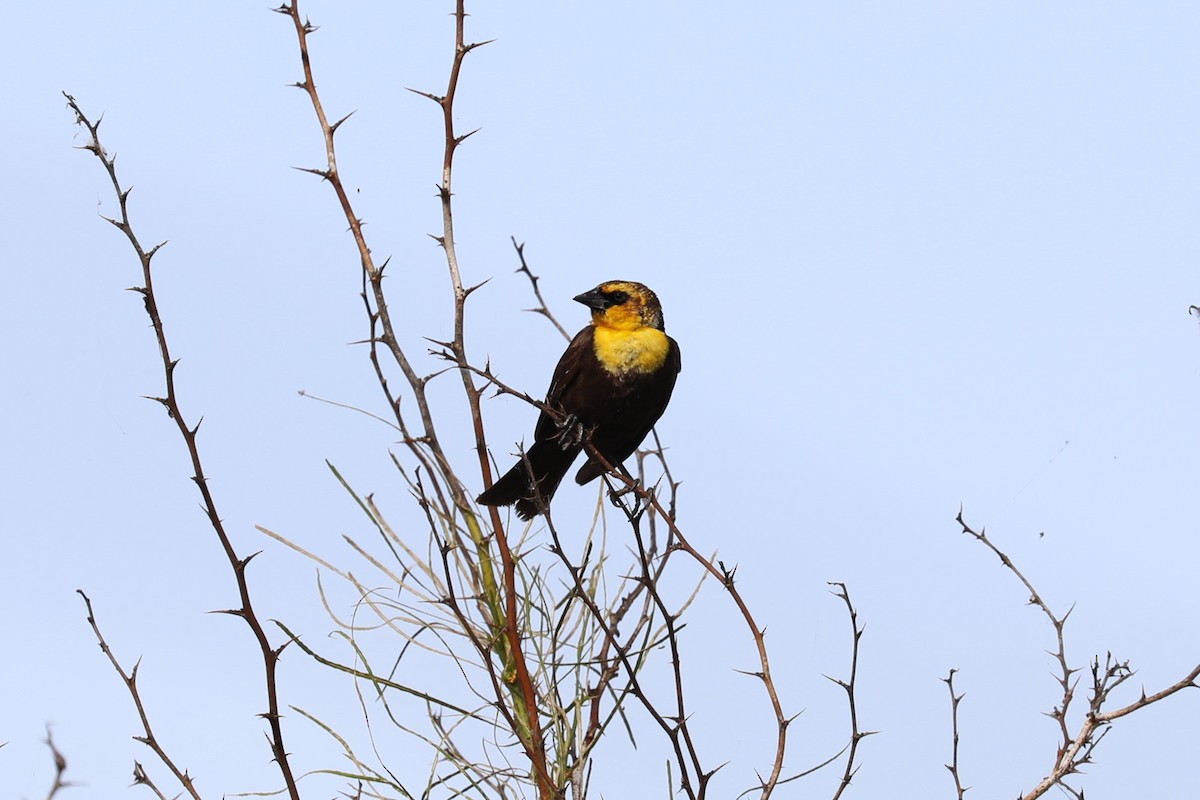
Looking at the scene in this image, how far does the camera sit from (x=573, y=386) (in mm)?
5062

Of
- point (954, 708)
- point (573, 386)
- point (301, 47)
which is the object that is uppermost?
point (573, 386)

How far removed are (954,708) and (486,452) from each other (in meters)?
1.24

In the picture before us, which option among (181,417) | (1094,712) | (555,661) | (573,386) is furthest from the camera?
(573,386)

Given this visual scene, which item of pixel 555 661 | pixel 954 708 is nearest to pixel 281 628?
pixel 555 661

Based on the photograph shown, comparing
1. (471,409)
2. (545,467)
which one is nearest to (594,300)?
(545,467)

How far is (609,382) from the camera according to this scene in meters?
4.97

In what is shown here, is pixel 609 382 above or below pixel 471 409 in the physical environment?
above

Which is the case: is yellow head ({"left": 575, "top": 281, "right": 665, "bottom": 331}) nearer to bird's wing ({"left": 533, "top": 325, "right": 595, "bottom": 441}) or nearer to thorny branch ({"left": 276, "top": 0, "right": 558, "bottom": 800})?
bird's wing ({"left": 533, "top": 325, "right": 595, "bottom": 441})

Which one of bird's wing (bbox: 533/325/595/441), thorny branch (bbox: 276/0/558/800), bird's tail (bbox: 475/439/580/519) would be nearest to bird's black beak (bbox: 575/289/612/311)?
bird's wing (bbox: 533/325/595/441)

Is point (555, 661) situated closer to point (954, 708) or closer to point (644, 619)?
point (644, 619)

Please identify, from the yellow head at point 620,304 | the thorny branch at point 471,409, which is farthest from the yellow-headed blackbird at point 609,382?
the thorny branch at point 471,409

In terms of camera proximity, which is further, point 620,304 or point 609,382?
point 620,304

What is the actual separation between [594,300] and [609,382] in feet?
1.21

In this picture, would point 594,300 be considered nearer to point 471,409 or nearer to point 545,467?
point 545,467
